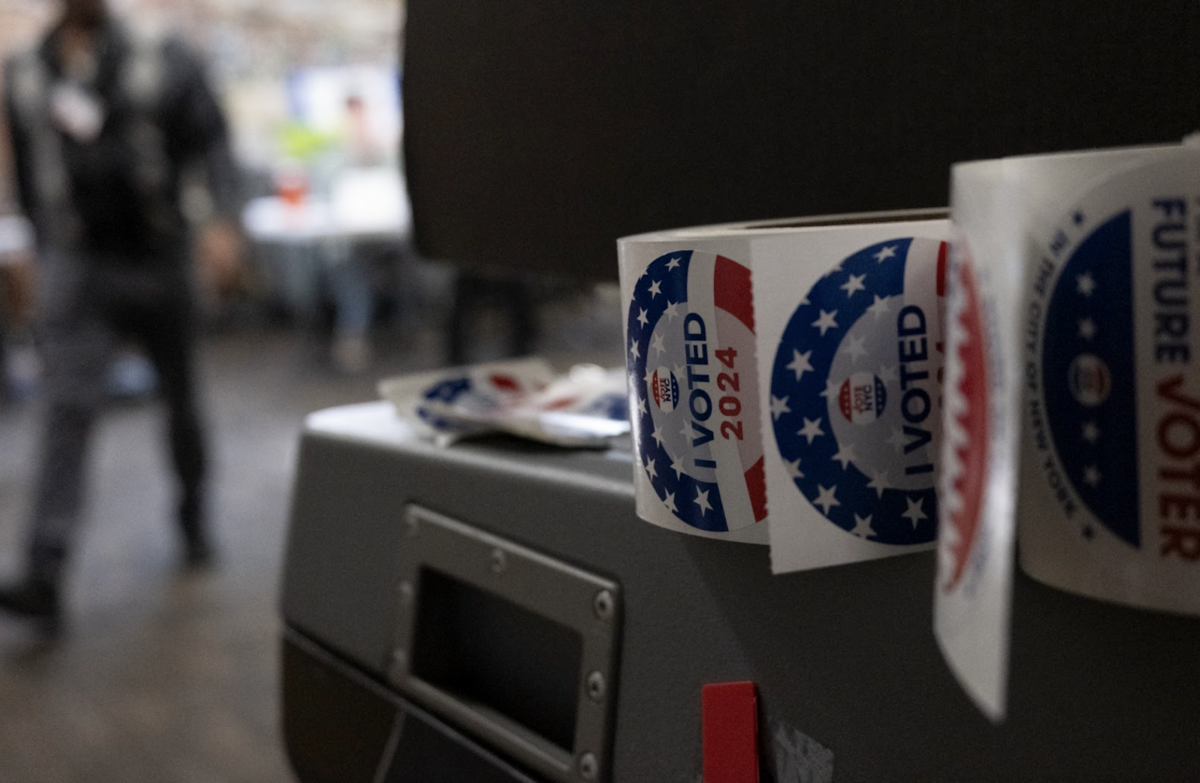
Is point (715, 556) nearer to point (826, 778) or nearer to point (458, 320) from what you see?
point (826, 778)

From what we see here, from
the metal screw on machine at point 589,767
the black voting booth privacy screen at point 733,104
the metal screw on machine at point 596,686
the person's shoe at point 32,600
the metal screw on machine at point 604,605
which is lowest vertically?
the person's shoe at point 32,600

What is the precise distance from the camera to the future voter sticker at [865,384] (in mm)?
337

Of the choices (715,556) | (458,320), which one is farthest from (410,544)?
(458,320)

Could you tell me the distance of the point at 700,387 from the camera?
1.21 feet

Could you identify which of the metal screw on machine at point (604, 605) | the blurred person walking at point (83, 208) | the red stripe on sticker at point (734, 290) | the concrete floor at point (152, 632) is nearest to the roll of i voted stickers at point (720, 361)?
the red stripe on sticker at point (734, 290)

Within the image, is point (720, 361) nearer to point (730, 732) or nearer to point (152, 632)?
point (730, 732)

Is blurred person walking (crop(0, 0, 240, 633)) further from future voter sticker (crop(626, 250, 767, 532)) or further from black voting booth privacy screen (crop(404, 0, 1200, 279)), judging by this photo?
future voter sticker (crop(626, 250, 767, 532))

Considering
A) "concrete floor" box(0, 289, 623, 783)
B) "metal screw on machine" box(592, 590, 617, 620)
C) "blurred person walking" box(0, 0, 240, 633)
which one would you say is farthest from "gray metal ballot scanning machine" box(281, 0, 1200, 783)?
"blurred person walking" box(0, 0, 240, 633)

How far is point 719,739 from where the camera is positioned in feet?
1.43

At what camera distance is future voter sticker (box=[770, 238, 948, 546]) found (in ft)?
1.11

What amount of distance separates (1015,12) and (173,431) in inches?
102

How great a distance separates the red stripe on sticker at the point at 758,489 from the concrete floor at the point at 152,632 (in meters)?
1.21

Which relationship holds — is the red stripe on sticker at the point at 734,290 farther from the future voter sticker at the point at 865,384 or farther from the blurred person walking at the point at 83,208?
the blurred person walking at the point at 83,208

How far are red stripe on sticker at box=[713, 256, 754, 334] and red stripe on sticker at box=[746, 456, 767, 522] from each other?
5cm
